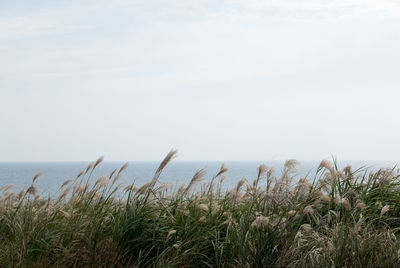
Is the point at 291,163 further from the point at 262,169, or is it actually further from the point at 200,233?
the point at 200,233

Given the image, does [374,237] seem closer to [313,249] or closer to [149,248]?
[313,249]

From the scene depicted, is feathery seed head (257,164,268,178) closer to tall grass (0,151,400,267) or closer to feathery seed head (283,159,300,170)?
tall grass (0,151,400,267)

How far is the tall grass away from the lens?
4.33 meters

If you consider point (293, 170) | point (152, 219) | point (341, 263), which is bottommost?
point (341, 263)

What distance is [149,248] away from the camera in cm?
484

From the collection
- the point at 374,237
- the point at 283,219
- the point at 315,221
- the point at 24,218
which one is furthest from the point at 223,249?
the point at 24,218

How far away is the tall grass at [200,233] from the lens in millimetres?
4328

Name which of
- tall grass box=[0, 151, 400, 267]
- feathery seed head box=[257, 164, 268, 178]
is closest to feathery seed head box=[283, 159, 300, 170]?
tall grass box=[0, 151, 400, 267]

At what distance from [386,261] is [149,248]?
2284mm

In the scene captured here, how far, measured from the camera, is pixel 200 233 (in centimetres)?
474

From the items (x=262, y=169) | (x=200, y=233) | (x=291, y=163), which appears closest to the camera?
(x=200, y=233)

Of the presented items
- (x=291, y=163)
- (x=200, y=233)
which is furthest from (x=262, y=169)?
(x=200, y=233)

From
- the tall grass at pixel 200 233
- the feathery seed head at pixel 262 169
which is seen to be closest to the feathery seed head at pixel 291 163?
the tall grass at pixel 200 233

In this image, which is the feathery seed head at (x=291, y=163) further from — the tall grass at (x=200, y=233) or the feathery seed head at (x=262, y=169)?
the feathery seed head at (x=262, y=169)
